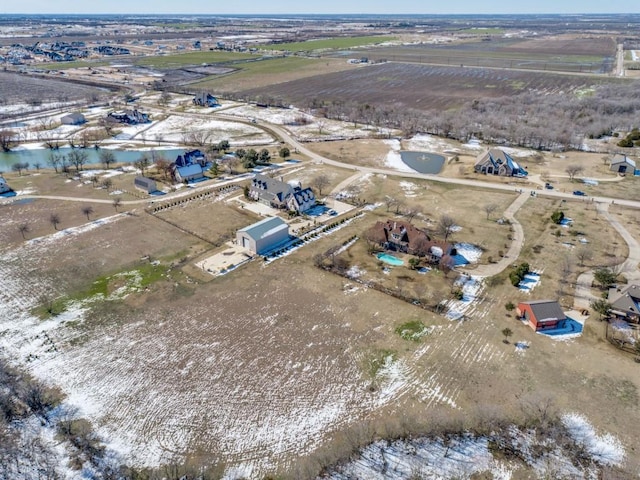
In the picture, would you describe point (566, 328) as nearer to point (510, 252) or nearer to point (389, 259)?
point (510, 252)

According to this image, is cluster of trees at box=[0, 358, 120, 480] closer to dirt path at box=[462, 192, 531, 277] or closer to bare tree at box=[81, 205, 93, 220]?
bare tree at box=[81, 205, 93, 220]

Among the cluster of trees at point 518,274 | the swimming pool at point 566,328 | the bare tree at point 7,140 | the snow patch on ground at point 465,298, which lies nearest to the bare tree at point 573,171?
the cluster of trees at point 518,274

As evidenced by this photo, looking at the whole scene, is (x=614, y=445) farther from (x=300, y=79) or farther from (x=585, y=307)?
(x=300, y=79)

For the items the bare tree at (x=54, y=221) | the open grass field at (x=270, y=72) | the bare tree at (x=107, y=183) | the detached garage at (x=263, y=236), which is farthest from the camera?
the open grass field at (x=270, y=72)

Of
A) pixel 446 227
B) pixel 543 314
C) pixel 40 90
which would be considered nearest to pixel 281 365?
pixel 543 314

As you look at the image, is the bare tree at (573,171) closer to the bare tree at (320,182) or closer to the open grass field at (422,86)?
the bare tree at (320,182)

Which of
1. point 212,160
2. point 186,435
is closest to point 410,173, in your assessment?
point 212,160
